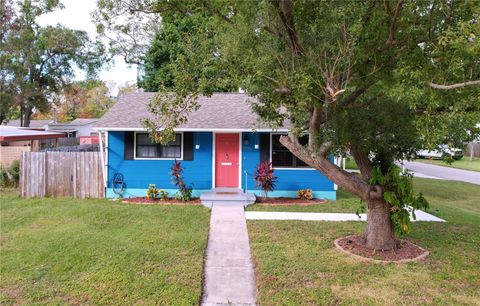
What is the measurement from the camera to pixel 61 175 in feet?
39.8

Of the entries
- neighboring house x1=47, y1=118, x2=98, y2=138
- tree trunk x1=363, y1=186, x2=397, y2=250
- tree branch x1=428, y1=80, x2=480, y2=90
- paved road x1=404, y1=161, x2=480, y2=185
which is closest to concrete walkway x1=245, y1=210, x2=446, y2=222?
tree trunk x1=363, y1=186, x2=397, y2=250

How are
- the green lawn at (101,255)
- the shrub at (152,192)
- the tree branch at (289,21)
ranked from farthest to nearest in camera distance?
the shrub at (152,192) < the tree branch at (289,21) < the green lawn at (101,255)

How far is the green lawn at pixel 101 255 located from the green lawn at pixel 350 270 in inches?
45.3

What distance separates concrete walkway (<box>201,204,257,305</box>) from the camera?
199 inches

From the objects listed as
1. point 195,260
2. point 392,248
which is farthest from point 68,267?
point 392,248

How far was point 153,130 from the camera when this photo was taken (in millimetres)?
6336

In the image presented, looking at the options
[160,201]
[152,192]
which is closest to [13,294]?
[160,201]

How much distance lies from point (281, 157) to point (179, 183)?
11.2ft

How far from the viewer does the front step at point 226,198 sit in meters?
11.2

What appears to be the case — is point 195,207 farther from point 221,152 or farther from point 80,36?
point 80,36

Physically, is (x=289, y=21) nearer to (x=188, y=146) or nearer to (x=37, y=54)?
(x=188, y=146)

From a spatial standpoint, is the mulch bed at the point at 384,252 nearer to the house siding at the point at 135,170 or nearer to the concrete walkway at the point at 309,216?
the concrete walkway at the point at 309,216

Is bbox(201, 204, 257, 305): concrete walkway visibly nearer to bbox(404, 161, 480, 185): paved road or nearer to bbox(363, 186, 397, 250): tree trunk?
bbox(363, 186, 397, 250): tree trunk

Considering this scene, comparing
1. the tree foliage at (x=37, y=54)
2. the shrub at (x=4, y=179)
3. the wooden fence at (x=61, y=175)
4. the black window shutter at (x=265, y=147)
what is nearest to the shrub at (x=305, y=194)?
the black window shutter at (x=265, y=147)
